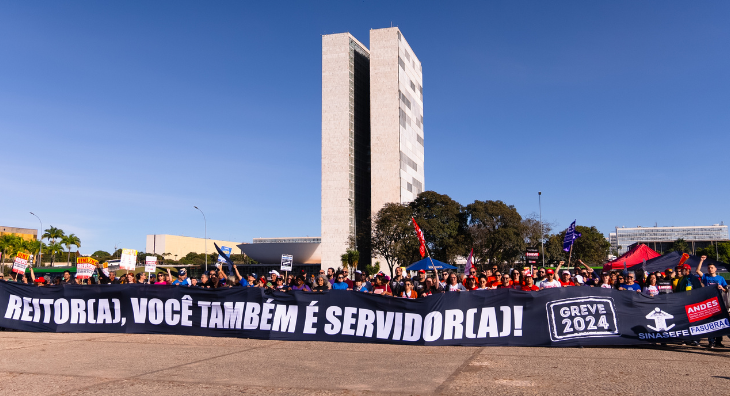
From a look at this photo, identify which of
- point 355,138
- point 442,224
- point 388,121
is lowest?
point 442,224

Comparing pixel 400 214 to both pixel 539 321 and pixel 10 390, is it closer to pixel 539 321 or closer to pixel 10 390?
pixel 539 321

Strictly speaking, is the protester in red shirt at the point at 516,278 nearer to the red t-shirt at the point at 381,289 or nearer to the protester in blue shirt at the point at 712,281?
the red t-shirt at the point at 381,289

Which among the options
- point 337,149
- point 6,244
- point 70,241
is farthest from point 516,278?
point 70,241

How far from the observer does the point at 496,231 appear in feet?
198

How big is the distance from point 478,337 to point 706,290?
4.55 metres

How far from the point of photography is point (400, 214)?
64.5 m

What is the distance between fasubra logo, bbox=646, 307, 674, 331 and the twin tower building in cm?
6933

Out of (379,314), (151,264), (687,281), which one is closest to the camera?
(379,314)

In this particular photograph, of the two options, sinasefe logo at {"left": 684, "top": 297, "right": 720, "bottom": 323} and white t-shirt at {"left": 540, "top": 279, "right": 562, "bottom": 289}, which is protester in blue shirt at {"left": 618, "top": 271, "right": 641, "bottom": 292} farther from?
sinasefe logo at {"left": 684, "top": 297, "right": 720, "bottom": 323}

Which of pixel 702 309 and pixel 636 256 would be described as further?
pixel 636 256

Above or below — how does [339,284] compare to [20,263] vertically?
below

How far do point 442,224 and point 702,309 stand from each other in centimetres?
5251

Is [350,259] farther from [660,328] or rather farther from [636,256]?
[660,328]

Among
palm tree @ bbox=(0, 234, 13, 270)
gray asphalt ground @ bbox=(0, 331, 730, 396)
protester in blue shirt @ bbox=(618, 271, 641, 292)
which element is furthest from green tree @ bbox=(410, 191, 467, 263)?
palm tree @ bbox=(0, 234, 13, 270)
